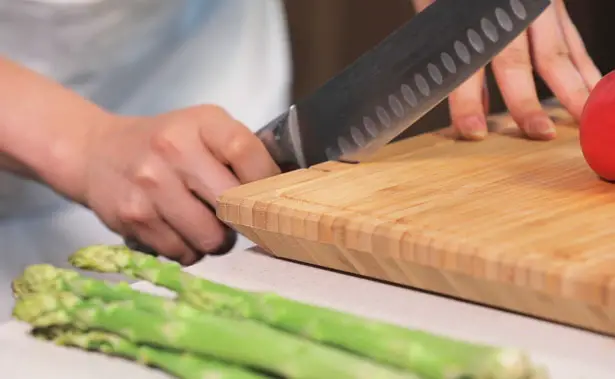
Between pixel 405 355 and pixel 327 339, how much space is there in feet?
0.16

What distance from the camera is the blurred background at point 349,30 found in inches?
73.5

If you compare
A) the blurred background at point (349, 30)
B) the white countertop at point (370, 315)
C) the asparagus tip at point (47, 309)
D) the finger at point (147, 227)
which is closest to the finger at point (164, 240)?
the finger at point (147, 227)

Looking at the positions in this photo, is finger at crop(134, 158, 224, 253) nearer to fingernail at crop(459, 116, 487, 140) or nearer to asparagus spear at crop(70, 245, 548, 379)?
asparagus spear at crop(70, 245, 548, 379)

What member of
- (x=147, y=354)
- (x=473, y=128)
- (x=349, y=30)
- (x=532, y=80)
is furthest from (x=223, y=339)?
(x=349, y=30)

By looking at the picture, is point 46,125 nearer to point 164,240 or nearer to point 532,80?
point 164,240

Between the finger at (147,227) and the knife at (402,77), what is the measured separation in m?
0.04

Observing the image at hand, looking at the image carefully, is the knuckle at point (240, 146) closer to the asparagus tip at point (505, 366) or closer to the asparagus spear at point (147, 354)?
the asparagus spear at point (147, 354)

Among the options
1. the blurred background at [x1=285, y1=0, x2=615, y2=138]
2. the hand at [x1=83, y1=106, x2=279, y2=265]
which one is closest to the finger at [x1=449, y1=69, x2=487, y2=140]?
the hand at [x1=83, y1=106, x2=279, y2=265]

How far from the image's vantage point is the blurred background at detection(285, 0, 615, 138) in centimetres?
187

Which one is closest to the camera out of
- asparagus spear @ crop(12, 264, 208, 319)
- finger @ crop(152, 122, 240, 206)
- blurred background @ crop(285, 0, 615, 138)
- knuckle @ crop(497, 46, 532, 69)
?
asparagus spear @ crop(12, 264, 208, 319)

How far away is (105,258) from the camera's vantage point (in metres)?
0.64

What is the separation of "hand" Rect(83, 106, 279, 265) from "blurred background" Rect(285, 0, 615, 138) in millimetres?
1119

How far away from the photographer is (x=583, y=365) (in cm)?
50

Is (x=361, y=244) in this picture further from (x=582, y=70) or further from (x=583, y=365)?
(x=582, y=70)
